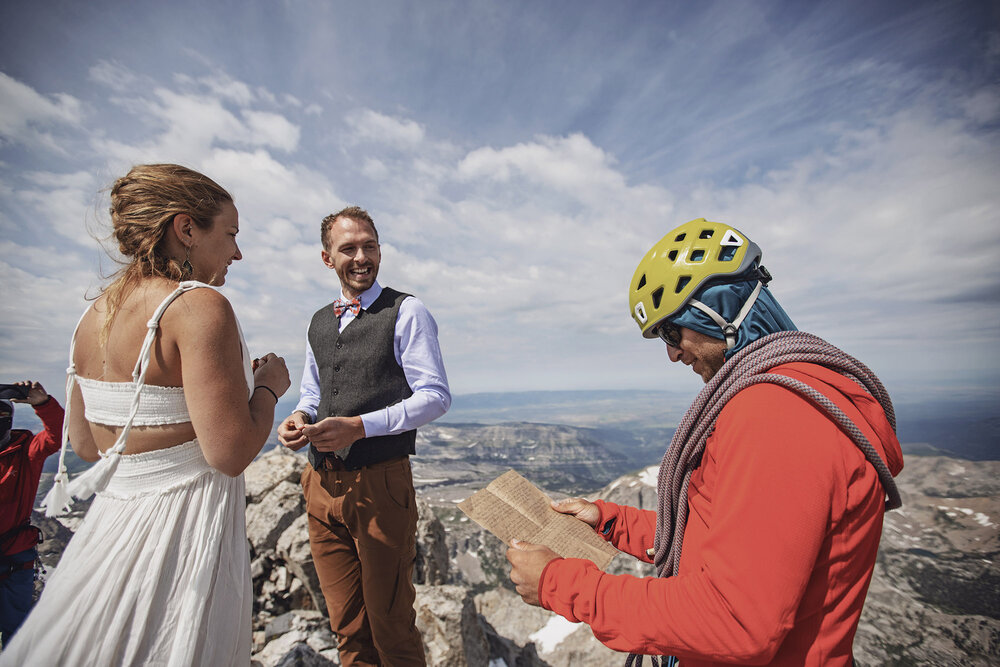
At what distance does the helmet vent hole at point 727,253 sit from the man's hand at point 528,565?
2.04 metres

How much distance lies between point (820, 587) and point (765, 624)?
40cm

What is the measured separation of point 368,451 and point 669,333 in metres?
3.09

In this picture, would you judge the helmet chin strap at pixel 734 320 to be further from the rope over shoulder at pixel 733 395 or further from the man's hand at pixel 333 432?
the man's hand at pixel 333 432

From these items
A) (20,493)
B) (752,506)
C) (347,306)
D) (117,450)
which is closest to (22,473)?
(20,493)

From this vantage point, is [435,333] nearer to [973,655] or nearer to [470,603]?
[470,603]

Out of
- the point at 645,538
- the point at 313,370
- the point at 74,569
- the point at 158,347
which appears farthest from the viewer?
the point at 313,370

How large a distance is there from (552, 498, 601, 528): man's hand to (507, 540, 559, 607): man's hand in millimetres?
767

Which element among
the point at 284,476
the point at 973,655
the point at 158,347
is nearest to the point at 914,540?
the point at 973,655

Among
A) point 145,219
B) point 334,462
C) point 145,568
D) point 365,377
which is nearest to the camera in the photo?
point 145,568

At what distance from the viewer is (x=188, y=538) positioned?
224 cm

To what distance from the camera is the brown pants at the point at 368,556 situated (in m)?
3.88

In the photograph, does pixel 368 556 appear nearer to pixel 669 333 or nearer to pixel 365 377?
pixel 365 377

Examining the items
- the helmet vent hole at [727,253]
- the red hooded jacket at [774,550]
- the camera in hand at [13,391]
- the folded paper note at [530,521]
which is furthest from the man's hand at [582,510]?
the camera in hand at [13,391]

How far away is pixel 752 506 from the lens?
4.86 feet
